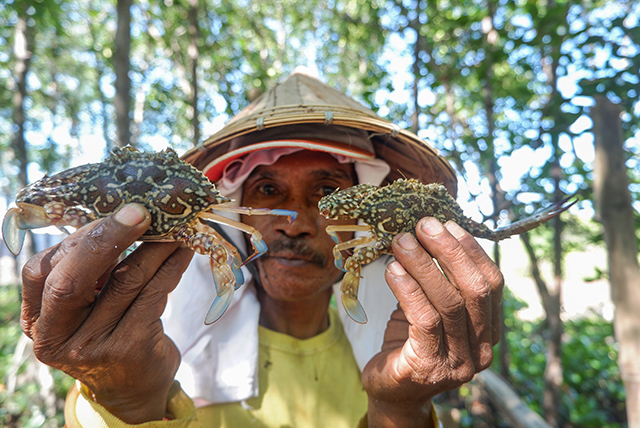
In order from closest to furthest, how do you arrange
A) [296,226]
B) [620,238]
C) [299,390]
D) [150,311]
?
[150,311]
[296,226]
[620,238]
[299,390]

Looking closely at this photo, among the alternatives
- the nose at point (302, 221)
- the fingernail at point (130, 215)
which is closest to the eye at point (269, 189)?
the nose at point (302, 221)

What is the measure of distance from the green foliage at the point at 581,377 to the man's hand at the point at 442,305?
4392 mm

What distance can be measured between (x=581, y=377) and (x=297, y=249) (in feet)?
18.8

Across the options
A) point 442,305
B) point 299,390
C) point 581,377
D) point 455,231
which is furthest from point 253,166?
point 581,377

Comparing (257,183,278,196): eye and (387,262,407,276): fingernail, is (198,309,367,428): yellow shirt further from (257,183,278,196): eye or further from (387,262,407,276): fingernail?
(387,262,407,276): fingernail

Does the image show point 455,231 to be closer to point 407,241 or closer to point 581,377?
point 407,241

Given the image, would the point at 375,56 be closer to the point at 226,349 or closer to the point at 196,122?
the point at 196,122

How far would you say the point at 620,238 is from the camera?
212 centimetres

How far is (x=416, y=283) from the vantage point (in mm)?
1408

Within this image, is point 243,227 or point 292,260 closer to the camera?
point 243,227

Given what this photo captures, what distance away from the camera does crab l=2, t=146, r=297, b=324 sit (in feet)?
4.65

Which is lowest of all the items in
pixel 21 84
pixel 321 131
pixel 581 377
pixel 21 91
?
pixel 581 377

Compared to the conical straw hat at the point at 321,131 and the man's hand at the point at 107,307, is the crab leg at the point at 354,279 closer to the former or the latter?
the conical straw hat at the point at 321,131

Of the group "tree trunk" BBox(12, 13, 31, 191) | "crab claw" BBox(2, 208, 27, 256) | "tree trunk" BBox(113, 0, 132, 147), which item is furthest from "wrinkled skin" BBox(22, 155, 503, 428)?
"tree trunk" BBox(12, 13, 31, 191)
